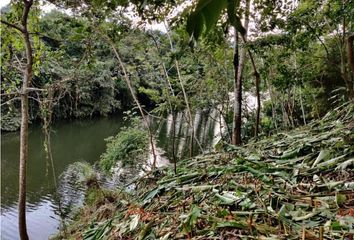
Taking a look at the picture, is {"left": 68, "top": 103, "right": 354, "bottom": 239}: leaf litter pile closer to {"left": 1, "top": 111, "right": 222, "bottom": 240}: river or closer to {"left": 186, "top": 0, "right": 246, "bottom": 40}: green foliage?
{"left": 186, "top": 0, "right": 246, "bottom": 40}: green foliage

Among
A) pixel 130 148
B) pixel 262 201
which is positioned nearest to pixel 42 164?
pixel 130 148

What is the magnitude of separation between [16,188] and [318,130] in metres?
8.08

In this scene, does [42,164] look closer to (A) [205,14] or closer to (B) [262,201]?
(B) [262,201]

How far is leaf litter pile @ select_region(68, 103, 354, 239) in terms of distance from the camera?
1519 millimetres

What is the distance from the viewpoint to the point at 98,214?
4355 millimetres

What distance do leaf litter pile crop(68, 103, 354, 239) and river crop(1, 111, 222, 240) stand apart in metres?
3.77

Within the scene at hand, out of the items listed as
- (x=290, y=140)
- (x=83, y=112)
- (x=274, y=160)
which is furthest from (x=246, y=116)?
(x=83, y=112)

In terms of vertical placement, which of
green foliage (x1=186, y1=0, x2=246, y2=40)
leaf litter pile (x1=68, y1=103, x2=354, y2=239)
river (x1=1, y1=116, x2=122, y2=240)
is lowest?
river (x1=1, y1=116, x2=122, y2=240)

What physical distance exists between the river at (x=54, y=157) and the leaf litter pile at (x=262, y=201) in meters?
3.77

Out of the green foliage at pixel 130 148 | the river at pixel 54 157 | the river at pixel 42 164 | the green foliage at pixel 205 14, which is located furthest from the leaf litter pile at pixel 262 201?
the green foliage at pixel 130 148

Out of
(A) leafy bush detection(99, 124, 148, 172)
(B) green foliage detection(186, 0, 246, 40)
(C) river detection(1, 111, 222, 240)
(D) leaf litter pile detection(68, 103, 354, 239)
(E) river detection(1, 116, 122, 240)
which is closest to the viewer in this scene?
(B) green foliage detection(186, 0, 246, 40)

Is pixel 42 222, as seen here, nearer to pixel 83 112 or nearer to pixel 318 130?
pixel 318 130

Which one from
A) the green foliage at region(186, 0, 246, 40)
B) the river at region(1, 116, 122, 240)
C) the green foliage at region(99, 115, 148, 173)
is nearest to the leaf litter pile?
the green foliage at region(186, 0, 246, 40)

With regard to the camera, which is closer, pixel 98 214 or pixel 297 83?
pixel 98 214
